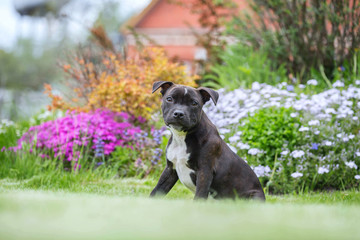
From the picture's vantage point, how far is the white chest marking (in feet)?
13.8

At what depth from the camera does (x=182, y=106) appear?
13.7ft

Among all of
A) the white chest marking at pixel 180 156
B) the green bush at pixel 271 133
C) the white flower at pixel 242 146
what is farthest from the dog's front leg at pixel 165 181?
the green bush at pixel 271 133

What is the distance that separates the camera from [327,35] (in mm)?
9250

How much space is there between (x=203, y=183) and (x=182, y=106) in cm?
76

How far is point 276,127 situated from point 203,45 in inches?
228

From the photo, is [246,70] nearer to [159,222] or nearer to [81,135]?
[81,135]

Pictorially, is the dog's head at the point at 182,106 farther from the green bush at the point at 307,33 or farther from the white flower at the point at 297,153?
the green bush at the point at 307,33

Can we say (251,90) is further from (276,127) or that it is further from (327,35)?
(327,35)

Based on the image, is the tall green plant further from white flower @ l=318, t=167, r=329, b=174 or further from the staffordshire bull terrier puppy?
the staffordshire bull terrier puppy

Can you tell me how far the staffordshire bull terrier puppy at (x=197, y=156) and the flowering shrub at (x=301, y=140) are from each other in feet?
4.83

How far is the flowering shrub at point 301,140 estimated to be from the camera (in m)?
6.02

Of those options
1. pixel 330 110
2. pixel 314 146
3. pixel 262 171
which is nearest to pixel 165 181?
pixel 262 171

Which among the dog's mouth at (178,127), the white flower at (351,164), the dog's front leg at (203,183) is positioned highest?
the dog's mouth at (178,127)

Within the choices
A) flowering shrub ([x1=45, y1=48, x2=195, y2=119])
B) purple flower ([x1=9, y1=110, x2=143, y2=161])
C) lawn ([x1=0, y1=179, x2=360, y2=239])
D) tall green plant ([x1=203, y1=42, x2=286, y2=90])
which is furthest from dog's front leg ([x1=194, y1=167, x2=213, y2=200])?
tall green plant ([x1=203, y1=42, x2=286, y2=90])
